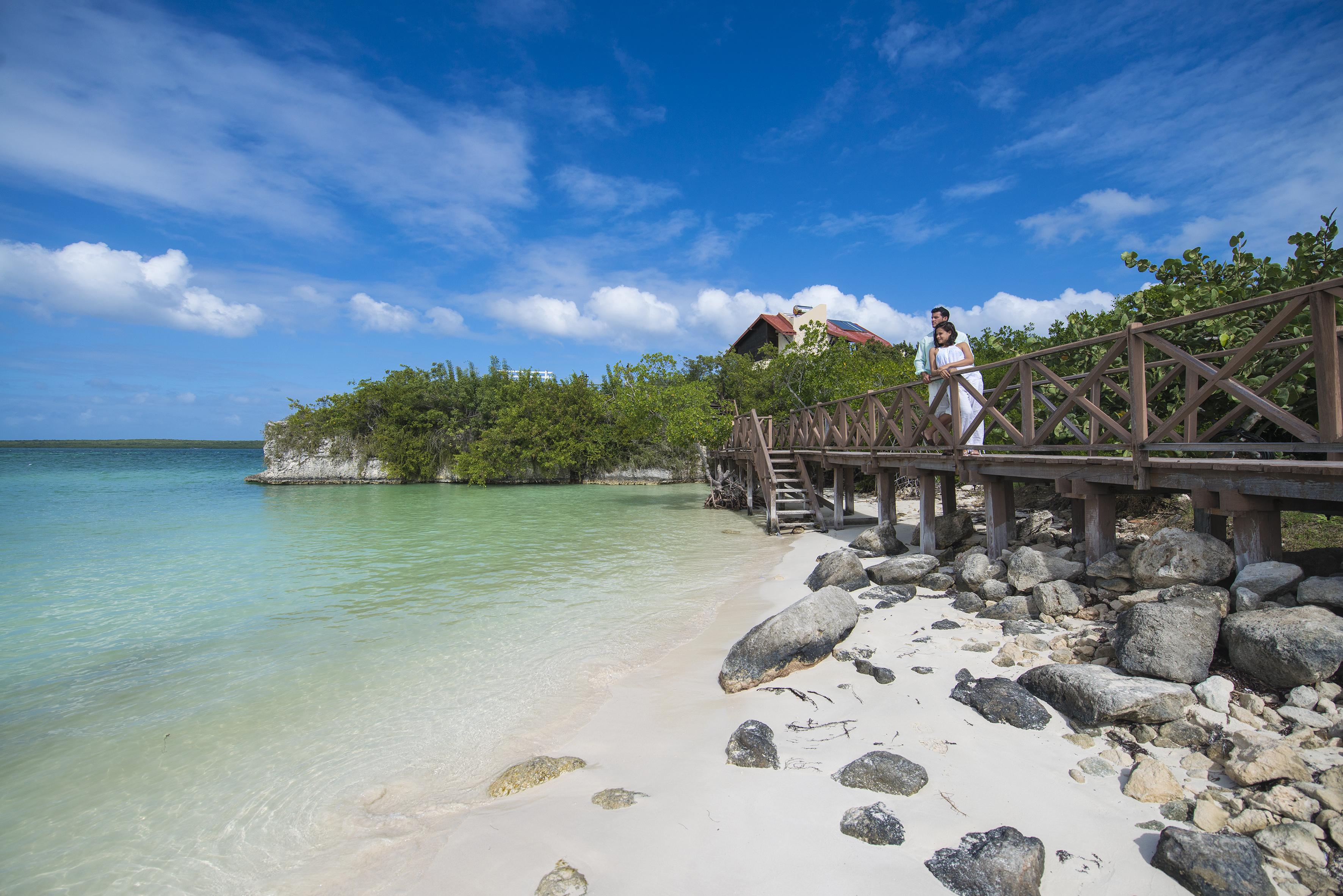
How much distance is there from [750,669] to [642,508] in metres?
17.3

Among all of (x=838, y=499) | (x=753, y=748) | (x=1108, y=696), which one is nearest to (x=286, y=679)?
(x=753, y=748)

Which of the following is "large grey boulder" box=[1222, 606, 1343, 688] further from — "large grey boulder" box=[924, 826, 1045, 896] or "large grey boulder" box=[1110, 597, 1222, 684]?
"large grey boulder" box=[924, 826, 1045, 896]

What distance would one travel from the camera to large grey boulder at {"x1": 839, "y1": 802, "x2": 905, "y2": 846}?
10.3 feet

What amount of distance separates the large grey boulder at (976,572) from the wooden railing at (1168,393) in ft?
4.83

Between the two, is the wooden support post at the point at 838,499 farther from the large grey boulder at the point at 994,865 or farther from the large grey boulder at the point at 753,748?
the large grey boulder at the point at 994,865

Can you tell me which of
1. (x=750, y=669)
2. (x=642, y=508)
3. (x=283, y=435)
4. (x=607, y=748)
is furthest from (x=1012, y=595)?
(x=283, y=435)

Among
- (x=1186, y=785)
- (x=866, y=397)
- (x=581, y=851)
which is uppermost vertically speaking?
(x=866, y=397)

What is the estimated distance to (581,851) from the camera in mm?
3367

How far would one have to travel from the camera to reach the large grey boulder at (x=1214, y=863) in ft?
8.18

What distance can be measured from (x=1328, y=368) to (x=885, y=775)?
415cm

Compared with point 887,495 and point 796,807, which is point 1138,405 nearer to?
point 796,807

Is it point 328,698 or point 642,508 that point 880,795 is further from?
point 642,508

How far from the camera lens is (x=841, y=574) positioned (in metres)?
8.23

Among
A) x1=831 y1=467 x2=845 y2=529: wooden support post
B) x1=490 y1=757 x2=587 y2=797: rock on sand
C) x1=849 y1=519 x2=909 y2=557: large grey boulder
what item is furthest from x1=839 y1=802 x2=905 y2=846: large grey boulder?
x1=831 y1=467 x2=845 y2=529: wooden support post
